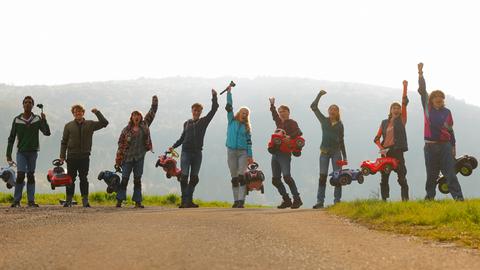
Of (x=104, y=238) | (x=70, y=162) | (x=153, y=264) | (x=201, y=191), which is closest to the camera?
(x=153, y=264)

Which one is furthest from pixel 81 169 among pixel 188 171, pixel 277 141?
pixel 277 141

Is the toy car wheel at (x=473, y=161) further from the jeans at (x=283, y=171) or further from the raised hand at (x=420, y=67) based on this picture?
the jeans at (x=283, y=171)

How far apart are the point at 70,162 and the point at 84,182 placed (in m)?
0.51

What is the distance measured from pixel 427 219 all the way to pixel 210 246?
3.35 metres

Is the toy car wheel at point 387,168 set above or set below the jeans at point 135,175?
above

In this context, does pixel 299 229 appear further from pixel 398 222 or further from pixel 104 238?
pixel 104 238

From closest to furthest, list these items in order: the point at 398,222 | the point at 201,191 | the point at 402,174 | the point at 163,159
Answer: the point at 398,222 < the point at 402,174 < the point at 163,159 < the point at 201,191

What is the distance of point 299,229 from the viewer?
275 inches

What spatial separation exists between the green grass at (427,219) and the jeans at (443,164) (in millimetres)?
976

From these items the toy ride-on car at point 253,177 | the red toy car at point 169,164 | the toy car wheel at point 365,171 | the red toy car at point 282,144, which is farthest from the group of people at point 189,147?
the red toy car at point 169,164

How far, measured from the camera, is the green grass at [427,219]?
627 cm

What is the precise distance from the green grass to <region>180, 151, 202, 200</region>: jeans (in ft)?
12.7

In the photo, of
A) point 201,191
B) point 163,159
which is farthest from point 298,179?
point 163,159

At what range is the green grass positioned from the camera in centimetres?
627
